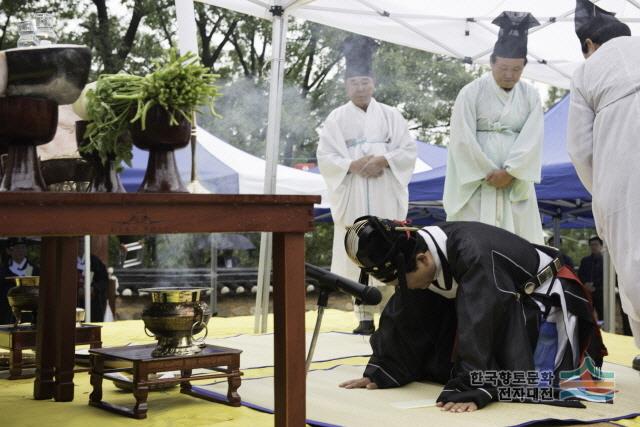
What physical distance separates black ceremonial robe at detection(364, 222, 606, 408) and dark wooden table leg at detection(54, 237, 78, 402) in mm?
1165

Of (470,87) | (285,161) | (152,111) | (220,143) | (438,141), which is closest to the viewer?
(152,111)

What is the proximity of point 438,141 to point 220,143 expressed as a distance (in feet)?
30.5

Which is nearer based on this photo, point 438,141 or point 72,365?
point 72,365

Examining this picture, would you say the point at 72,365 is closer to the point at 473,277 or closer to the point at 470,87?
the point at 473,277

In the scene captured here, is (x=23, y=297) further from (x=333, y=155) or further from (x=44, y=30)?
(x=333, y=155)

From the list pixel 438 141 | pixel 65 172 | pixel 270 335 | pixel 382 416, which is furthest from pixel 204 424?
pixel 438 141

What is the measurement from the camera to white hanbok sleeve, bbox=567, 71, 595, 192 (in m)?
3.17

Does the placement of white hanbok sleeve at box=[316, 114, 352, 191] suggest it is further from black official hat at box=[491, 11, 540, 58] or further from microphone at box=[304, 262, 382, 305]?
microphone at box=[304, 262, 382, 305]

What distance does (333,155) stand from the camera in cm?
556

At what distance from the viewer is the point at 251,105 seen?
53.9 feet

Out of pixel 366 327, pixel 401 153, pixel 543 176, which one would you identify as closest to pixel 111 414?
pixel 366 327

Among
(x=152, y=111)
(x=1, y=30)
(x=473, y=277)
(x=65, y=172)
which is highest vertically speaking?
(x=1, y=30)

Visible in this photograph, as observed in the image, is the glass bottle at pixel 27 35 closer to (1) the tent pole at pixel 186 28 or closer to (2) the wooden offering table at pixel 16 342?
(2) the wooden offering table at pixel 16 342

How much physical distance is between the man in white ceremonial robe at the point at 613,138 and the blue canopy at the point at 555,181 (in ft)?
17.1
